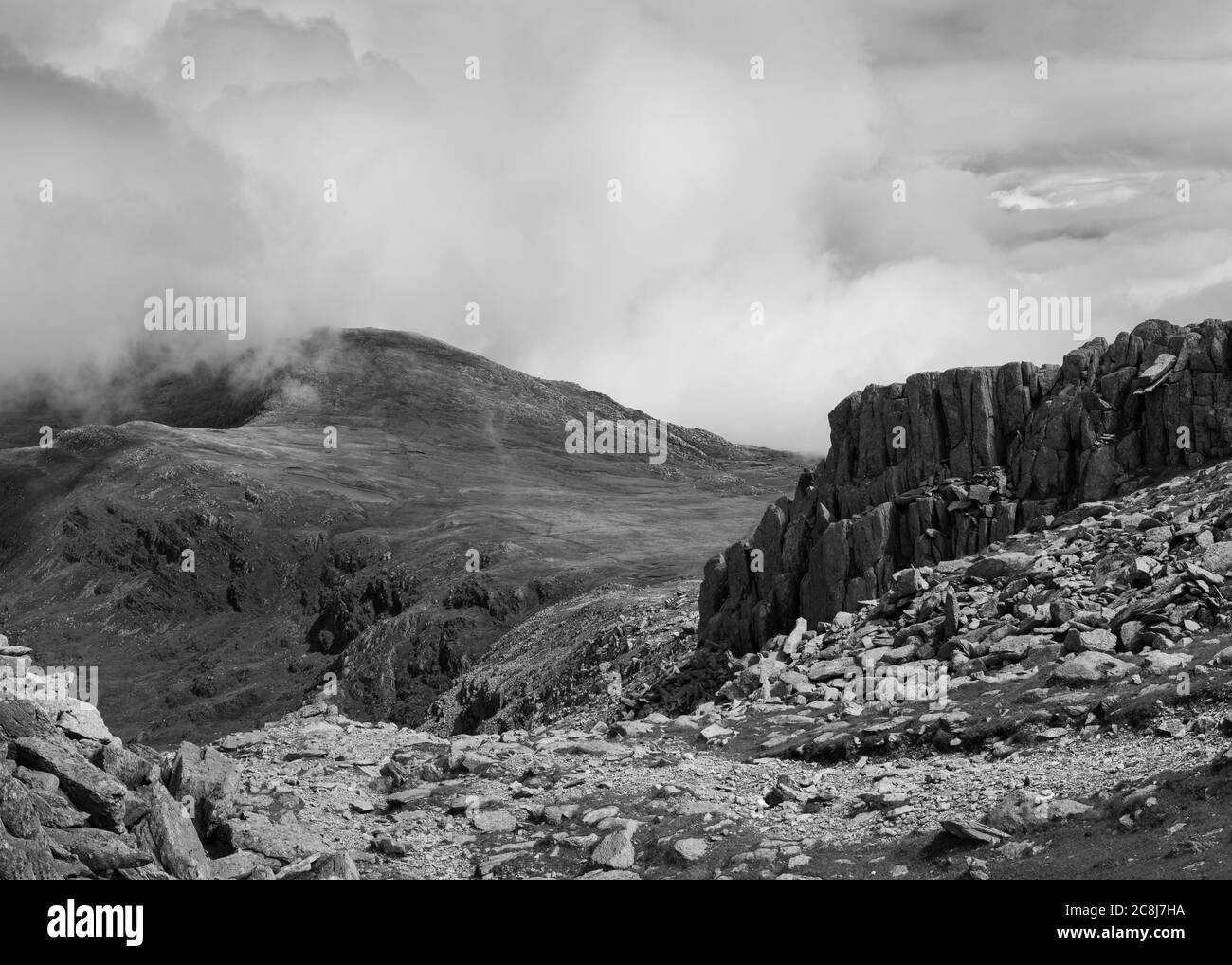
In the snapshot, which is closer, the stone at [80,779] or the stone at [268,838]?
→ the stone at [80,779]

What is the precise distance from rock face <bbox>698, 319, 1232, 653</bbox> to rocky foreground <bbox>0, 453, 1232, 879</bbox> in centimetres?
695

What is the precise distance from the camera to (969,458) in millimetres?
65938

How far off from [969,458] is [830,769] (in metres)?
33.9

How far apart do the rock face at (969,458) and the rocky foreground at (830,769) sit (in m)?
6.95

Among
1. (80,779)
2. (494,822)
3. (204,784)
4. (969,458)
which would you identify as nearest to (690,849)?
(494,822)

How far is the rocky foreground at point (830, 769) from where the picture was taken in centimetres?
2628

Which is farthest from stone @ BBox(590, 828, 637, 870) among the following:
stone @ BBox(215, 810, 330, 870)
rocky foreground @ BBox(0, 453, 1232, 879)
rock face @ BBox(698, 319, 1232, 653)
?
rock face @ BBox(698, 319, 1232, 653)

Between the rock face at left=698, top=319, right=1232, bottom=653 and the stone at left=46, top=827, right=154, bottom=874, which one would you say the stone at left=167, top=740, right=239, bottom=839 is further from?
the rock face at left=698, top=319, right=1232, bottom=653

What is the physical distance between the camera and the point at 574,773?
38.8 meters

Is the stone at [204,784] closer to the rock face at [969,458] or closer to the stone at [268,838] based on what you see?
the stone at [268,838]

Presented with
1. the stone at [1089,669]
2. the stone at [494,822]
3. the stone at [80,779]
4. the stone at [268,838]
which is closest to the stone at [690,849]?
the stone at [494,822]

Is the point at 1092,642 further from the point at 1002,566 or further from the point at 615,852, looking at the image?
the point at 615,852

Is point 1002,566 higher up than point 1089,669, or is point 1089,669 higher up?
point 1002,566
